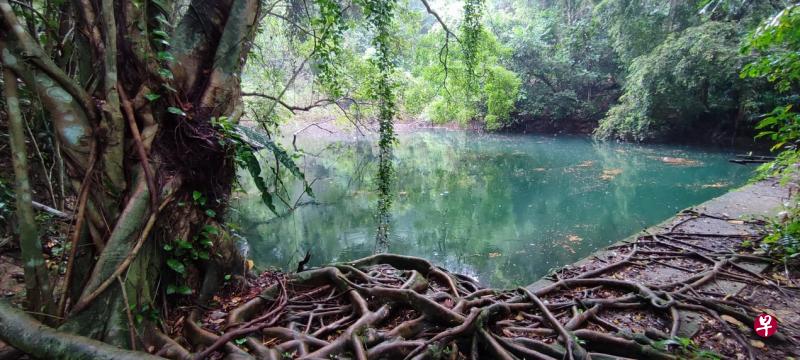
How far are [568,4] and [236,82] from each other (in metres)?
23.2

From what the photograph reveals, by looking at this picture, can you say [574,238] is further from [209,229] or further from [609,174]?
[209,229]

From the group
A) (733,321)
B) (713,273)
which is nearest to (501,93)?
(713,273)

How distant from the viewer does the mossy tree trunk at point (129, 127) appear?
2.03 m

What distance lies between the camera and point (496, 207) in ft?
33.2

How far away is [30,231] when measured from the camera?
6.16 feet

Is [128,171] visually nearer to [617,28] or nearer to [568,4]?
[617,28]

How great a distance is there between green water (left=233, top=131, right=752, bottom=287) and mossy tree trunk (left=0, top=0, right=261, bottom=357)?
323 centimetres

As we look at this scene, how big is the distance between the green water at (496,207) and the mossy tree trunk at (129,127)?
3.23 m

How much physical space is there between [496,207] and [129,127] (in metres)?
8.90

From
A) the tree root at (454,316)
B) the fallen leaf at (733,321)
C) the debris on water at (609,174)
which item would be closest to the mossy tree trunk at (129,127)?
the tree root at (454,316)

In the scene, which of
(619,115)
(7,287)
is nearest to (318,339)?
(7,287)

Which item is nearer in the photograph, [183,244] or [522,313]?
[183,244]

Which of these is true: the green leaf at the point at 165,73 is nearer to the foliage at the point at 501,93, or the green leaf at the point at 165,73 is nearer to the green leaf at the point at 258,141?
the green leaf at the point at 258,141

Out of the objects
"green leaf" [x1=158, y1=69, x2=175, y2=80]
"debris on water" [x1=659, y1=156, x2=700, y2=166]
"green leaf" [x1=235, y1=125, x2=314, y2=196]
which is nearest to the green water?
"debris on water" [x1=659, y1=156, x2=700, y2=166]
